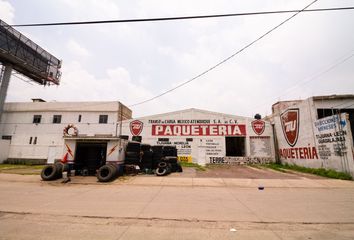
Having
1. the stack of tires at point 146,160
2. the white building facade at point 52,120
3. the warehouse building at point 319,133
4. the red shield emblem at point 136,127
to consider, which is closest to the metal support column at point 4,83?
the white building facade at point 52,120

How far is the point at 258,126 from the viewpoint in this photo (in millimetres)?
24578

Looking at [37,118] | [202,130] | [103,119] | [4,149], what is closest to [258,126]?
[202,130]

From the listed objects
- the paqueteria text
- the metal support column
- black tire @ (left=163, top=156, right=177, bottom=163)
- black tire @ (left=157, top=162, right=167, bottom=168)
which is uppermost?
the metal support column

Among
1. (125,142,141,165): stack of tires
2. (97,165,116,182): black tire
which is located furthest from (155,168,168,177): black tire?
(97,165,116,182): black tire

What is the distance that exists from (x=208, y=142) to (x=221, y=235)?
2036 centimetres

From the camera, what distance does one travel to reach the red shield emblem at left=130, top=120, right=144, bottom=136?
25.5 m

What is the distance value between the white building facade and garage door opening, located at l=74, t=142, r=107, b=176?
34.7ft

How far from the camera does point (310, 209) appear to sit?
659 centimetres

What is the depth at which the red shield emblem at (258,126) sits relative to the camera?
24.4 m

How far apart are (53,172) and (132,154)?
18.7 ft

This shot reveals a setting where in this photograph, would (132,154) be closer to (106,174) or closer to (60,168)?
(106,174)

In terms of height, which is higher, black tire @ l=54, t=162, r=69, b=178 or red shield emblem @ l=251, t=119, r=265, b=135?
red shield emblem @ l=251, t=119, r=265, b=135

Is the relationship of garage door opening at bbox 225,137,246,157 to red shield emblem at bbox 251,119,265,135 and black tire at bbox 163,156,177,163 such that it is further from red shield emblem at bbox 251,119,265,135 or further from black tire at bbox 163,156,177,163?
black tire at bbox 163,156,177,163

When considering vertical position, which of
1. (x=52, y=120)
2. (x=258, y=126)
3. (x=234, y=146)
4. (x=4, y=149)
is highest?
(x=52, y=120)
